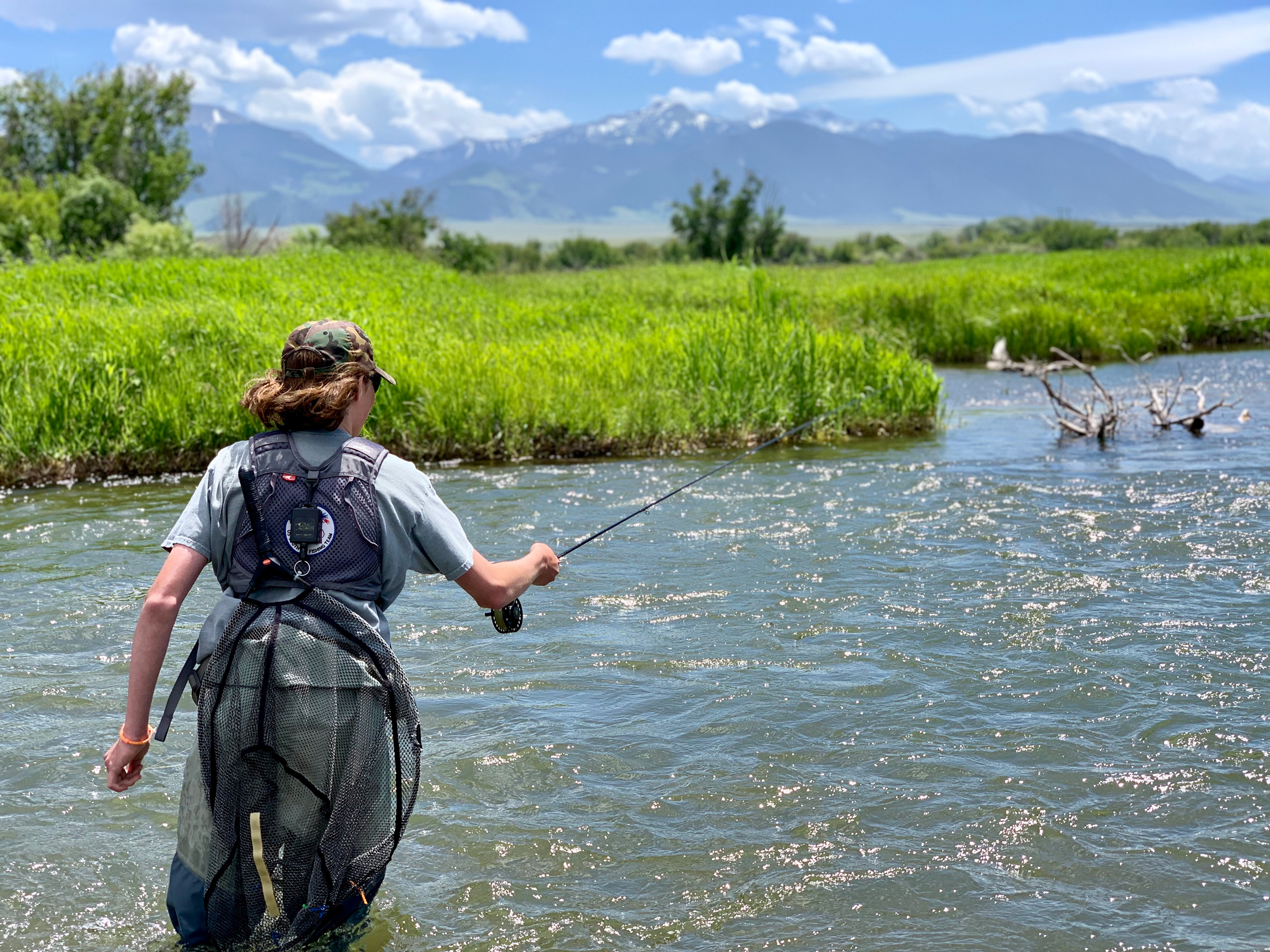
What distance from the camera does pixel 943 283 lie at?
25.7m

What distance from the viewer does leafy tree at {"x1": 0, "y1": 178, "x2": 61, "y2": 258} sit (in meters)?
31.5

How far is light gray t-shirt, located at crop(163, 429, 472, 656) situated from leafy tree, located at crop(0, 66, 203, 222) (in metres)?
59.0

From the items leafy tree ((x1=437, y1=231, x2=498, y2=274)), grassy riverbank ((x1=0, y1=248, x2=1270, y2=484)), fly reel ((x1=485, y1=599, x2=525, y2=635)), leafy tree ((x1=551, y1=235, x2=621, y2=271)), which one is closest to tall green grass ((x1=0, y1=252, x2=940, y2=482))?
grassy riverbank ((x1=0, y1=248, x2=1270, y2=484))

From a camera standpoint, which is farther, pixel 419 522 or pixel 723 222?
pixel 723 222

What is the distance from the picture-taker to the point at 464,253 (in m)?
49.6

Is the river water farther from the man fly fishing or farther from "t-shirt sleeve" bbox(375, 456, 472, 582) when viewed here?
"t-shirt sleeve" bbox(375, 456, 472, 582)

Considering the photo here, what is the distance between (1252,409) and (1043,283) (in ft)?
37.0

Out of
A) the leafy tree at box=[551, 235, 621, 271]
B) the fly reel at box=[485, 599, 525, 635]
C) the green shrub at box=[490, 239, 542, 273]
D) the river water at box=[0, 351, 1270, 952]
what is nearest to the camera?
the fly reel at box=[485, 599, 525, 635]

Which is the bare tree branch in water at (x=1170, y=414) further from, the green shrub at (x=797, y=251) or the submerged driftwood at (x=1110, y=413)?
Result: the green shrub at (x=797, y=251)

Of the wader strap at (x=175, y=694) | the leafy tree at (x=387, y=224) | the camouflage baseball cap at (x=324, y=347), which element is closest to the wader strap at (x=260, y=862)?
the wader strap at (x=175, y=694)

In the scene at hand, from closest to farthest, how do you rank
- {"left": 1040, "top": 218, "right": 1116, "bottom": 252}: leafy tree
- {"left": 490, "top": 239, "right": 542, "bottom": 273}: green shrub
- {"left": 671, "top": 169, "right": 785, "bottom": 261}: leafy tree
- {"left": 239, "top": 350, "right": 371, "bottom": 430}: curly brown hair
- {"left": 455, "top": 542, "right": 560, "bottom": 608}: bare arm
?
{"left": 239, "top": 350, "right": 371, "bottom": 430}: curly brown hair → {"left": 455, "top": 542, "right": 560, "bottom": 608}: bare arm → {"left": 671, "top": 169, "right": 785, "bottom": 261}: leafy tree → {"left": 490, "top": 239, "right": 542, "bottom": 273}: green shrub → {"left": 1040, "top": 218, "right": 1116, "bottom": 252}: leafy tree

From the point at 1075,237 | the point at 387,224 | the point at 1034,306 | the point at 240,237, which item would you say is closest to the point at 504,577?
the point at 1034,306

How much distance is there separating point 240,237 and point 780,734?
43.6 metres

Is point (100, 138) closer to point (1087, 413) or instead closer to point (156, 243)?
point (156, 243)
